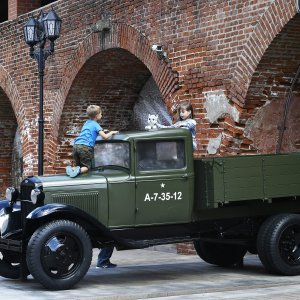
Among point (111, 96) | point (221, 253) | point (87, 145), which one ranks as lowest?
point (221, 253)

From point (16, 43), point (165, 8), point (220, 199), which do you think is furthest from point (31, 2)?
point (220, 199)

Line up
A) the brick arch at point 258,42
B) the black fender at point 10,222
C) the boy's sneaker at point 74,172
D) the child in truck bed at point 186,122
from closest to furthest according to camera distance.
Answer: the boy's sneaker at point 74,172, the black fender at point 10,222, the child in truck bed at point 186,122, the brick arch at point 258,42

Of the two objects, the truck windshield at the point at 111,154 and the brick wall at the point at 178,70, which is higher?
the brick wall at the point at 178,70

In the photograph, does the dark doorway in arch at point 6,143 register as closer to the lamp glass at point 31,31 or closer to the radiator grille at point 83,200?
the lamp glass at point 31,31

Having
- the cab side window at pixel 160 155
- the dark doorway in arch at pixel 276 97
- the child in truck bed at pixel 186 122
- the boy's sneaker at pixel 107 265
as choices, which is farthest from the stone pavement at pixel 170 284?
the dark doorway in arch at pixel 276 97

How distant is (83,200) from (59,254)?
0.75 metres

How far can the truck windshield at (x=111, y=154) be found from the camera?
33.5ft

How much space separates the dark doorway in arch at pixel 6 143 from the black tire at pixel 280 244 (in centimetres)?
1151

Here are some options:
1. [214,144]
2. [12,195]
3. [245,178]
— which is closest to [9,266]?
[12,195]

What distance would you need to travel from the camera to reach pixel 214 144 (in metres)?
12.8

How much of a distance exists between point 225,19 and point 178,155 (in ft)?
10.6

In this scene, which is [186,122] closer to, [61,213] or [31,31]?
[61,213]

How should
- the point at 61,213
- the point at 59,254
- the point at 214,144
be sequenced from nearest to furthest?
the point at 59,254, the point at 61,213, the point at 214,144

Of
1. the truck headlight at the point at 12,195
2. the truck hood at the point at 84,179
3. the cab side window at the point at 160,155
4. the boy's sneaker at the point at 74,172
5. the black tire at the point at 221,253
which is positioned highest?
the cab side window at the point at 160,155
